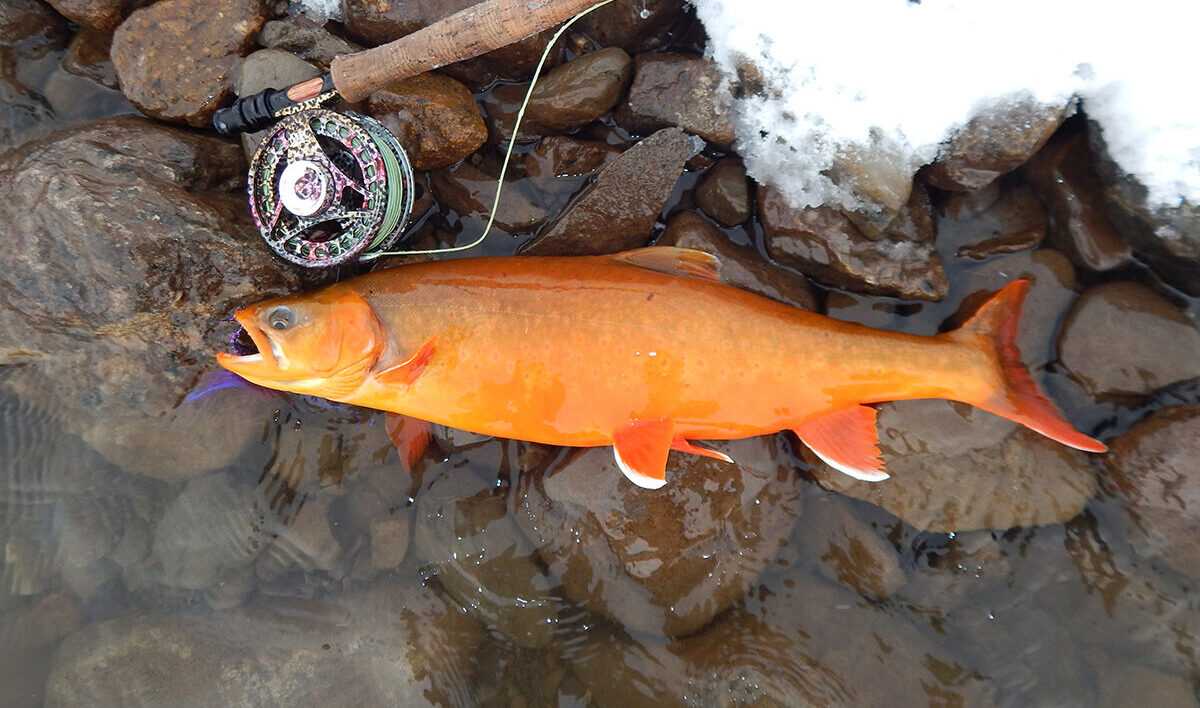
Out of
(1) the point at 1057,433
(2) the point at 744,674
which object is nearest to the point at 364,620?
(2) the point at 744,674

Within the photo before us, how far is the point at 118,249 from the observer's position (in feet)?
10.0

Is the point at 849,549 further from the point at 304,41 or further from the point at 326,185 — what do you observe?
the point at 304,41

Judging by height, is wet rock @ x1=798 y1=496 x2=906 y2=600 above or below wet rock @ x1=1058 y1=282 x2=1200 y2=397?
below

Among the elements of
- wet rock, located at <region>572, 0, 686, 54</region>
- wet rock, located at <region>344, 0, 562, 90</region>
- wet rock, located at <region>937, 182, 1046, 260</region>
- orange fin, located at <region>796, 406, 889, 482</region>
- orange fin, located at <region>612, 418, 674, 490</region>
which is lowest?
orange fin, located at <region>612, 418, 674, 490</region>

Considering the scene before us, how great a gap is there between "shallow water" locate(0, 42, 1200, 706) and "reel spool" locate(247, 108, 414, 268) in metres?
0.65

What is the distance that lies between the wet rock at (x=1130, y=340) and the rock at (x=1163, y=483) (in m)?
0.21

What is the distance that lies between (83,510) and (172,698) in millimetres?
1237

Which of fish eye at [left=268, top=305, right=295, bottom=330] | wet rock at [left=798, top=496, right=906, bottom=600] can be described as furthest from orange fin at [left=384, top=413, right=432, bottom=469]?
wet rock at [left=798, top=496, right=906, bottom=600]

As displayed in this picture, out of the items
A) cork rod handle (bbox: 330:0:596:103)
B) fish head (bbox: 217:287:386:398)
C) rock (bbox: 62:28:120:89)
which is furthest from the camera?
rock (bbox: 62:28:120:89)

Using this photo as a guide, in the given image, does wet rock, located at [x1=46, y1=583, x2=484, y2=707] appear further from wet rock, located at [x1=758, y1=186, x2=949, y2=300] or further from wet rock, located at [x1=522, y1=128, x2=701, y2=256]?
wet rock, located at [x1=758, y1=186, x2=949, y2=300]

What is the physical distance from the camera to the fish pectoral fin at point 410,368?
3.14m

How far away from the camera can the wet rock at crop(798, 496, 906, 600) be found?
3.56 metres

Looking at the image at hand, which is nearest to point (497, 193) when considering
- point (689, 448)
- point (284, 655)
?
point (689, 448)

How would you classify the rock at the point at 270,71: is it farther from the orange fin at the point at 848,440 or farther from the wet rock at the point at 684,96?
the orange fin at the point at 848,440
